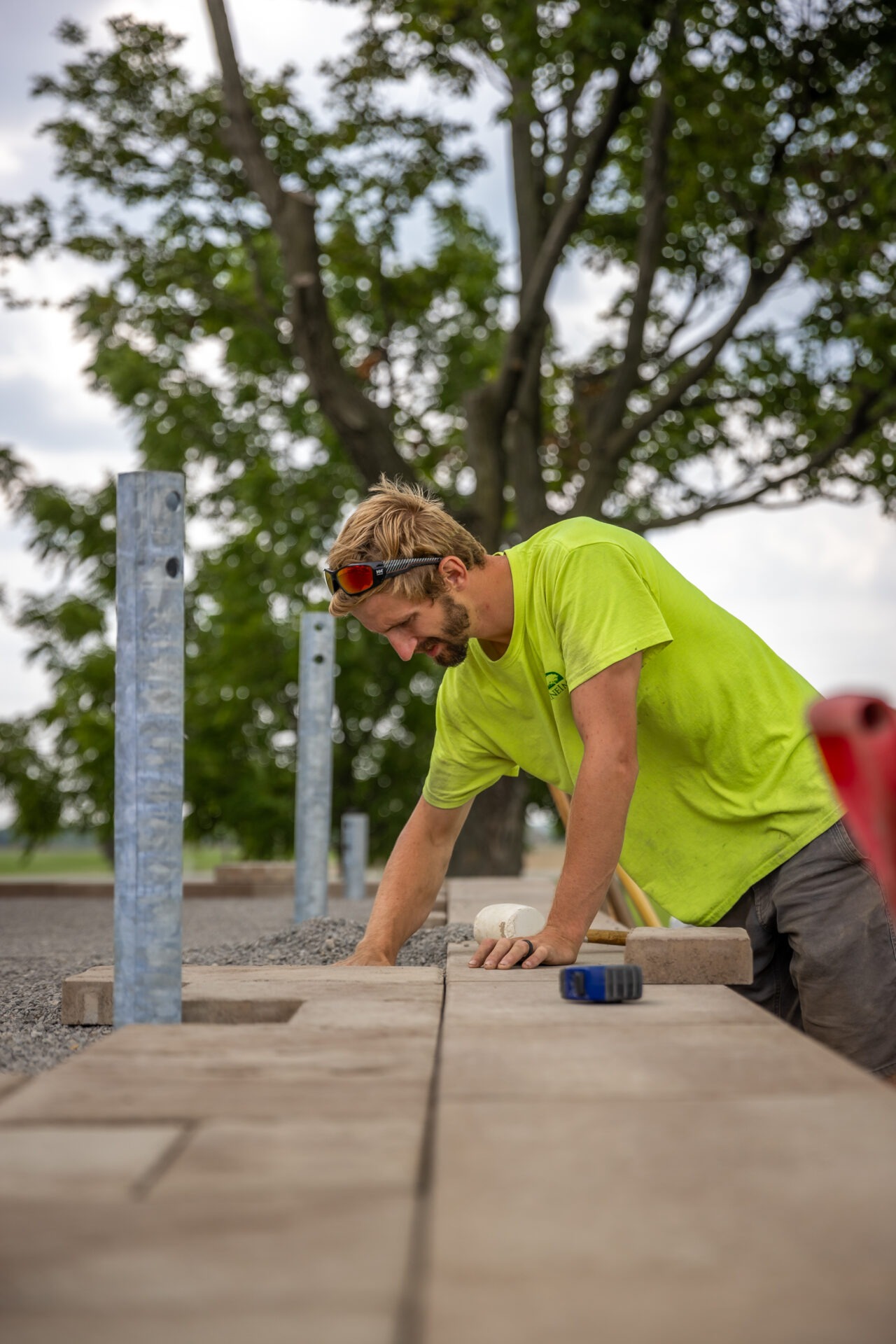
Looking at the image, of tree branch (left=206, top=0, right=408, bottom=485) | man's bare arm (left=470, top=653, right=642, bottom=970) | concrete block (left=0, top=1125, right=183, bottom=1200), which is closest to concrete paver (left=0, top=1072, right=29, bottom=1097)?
concrete block (left=0, top=1125, right=183, bottom=1200)

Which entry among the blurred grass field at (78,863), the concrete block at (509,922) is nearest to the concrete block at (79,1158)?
the concrete block at (509,922)

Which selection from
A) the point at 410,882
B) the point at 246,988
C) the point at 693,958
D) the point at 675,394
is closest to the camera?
the point at 246,988

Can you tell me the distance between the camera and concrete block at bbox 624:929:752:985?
10.2ft

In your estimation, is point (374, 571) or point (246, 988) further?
point (374, 571)

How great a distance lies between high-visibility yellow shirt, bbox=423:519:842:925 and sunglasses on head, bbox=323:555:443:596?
0.90 ft

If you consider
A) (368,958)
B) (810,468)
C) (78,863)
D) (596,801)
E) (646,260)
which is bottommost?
(78,863)

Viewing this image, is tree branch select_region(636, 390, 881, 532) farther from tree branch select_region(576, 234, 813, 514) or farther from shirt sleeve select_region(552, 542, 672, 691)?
shirt sleeve select_region(552, 542, 672, 691)

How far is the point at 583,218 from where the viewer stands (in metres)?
12.9

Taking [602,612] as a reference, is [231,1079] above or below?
below

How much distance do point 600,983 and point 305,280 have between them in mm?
8724

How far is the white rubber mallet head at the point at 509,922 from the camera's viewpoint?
404 cm

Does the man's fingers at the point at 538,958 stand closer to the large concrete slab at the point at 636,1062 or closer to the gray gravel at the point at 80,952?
the large concrete slab at the point at 636,1062

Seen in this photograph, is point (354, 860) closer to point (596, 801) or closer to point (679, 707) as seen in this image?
point (679, 707)

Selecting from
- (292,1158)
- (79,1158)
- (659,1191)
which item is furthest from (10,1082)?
(659,1191)
